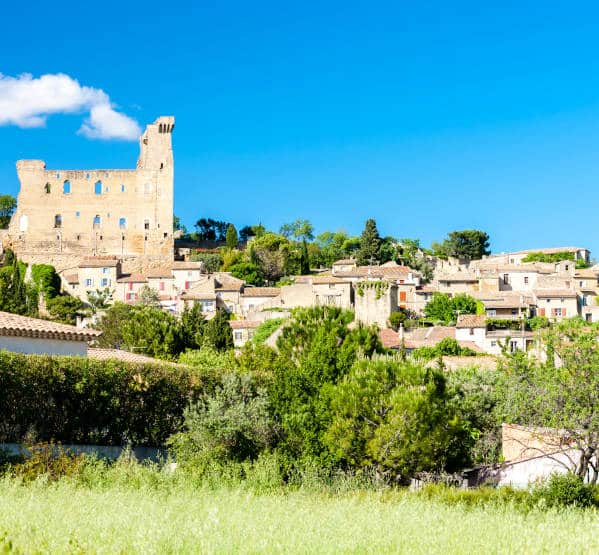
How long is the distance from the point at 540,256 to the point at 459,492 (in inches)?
3360

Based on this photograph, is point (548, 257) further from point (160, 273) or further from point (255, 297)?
point (160, 273)

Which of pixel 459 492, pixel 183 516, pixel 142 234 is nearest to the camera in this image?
pixel 183 516

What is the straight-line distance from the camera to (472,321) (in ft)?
215

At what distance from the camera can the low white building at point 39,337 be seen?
24031 millimetres

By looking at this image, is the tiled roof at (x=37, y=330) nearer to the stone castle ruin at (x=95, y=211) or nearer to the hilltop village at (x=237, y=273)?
the hilltop village at (x=237, y=273)

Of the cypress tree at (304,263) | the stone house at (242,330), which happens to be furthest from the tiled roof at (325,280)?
the cypress tree at (304,263)

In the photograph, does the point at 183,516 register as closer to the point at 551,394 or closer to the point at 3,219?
the point at 551,394

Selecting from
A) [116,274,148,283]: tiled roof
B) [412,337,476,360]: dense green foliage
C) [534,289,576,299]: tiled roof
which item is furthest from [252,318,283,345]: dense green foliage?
[534,289,576,299]: tiled roof

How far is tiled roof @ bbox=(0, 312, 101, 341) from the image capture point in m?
24.2

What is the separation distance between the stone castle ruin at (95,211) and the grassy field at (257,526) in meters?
82.1

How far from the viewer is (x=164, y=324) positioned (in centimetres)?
5384

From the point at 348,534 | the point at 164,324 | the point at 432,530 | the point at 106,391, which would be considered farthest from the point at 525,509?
the point at 164,324

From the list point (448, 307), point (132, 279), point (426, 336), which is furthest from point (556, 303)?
point (132, 279)

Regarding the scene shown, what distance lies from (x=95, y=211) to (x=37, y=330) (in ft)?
243
